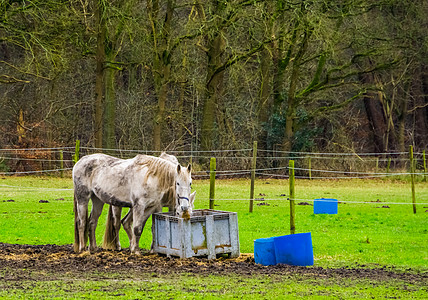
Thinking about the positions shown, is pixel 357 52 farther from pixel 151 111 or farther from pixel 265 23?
pixel 151 111

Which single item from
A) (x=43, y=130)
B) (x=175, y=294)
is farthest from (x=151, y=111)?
(x=175, y=294)

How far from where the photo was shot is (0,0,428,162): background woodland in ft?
95.8

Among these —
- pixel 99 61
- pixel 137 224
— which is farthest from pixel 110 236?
pixel 99 61

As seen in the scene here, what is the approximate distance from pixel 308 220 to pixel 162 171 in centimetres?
757

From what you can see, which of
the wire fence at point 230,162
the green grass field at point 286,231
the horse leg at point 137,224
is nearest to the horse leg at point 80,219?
the horse leg at point 137,224

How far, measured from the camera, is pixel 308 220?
61.7 feet

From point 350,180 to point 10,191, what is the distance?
649 inches

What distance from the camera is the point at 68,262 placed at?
441 inches

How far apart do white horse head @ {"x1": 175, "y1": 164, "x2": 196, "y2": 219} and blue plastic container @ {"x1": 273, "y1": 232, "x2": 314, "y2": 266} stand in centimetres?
166

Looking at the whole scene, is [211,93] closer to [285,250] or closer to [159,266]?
[285,250]

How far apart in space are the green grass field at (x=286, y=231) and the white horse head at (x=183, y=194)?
1843 mm

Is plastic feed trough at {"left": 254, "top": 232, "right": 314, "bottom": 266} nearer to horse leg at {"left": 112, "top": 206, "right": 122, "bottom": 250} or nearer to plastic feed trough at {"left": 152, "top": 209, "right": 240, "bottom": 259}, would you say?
plastic feed trough at {"left": 152, "top": 209, "right": 240, "bottom": 259}

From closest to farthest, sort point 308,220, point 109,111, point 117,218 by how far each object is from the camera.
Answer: point 117,218 → point 308,220 → point 109,111

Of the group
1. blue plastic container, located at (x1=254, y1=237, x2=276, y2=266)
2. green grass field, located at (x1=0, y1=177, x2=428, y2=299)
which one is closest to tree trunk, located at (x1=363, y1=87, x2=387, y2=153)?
green grass field, located at (x1=0, y1=177, x2=428, y2=299)
